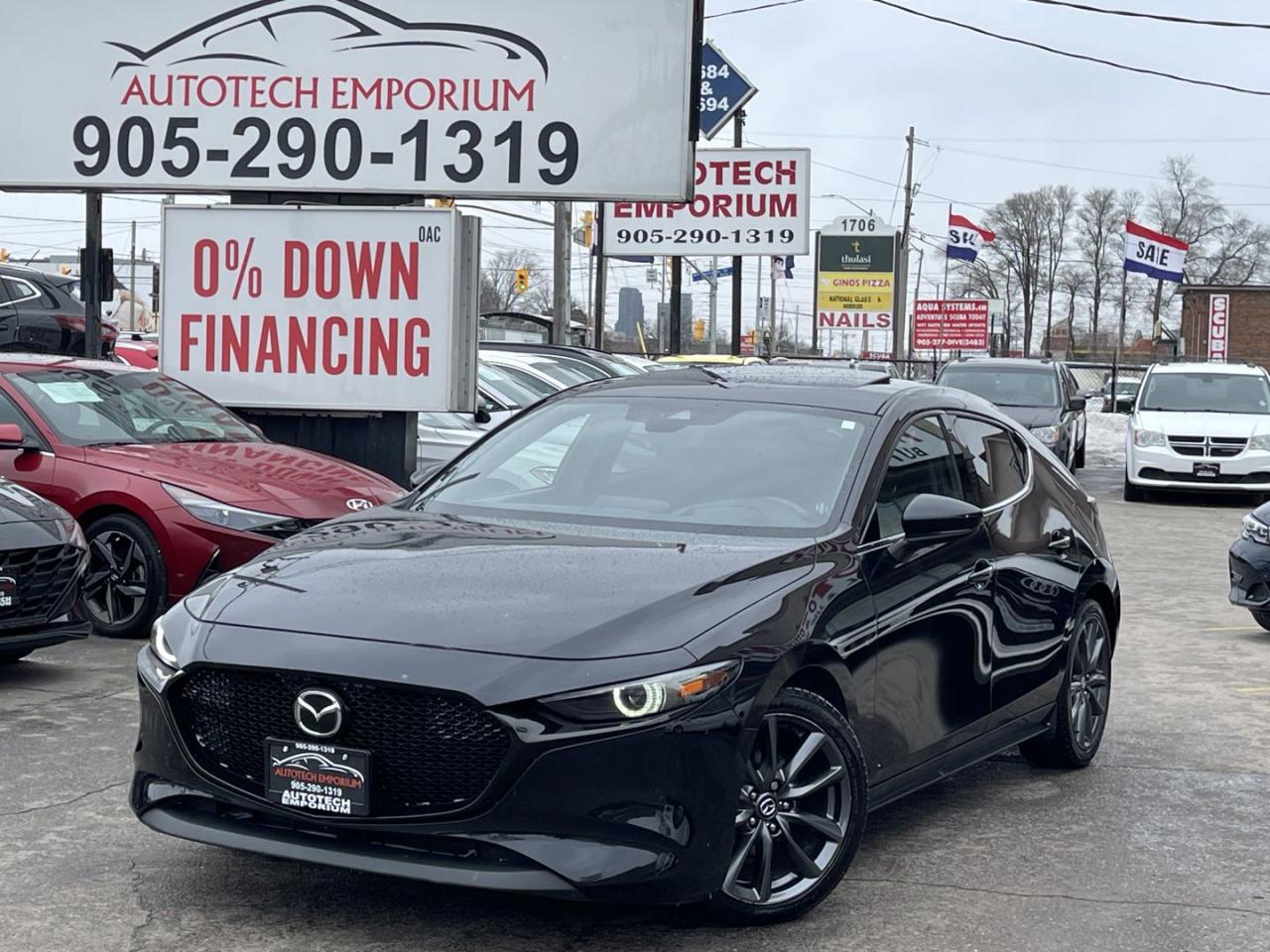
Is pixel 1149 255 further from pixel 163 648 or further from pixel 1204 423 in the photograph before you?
pixel 163 648

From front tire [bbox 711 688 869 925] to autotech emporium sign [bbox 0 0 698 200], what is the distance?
374 inches

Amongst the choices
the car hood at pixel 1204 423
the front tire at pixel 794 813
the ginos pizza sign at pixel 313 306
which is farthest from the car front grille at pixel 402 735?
the car hood at pixel 1204 423

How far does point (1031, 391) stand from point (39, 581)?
60.6 feet

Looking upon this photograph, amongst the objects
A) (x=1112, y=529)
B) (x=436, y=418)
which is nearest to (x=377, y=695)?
(x=436, y=418)

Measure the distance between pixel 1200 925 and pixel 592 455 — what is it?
2.42 metres

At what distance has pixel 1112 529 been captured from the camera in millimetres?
17766

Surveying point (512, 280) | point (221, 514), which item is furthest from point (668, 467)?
point (512, 280)

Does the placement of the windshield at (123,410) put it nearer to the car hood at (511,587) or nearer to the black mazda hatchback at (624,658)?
the black mazda hatchback at (624,658)

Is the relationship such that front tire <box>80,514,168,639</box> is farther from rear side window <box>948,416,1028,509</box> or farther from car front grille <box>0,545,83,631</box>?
rear side window <box>948,416,1028,509</box>

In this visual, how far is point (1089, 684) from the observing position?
6.96m

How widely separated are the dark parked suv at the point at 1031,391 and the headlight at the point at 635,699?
1902 centimetres

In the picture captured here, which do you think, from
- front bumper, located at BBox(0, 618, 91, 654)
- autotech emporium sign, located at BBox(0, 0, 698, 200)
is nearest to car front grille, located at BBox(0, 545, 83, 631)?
front bumper, located at BBox(0, 618, 91, 654)

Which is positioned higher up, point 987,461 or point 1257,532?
point 987,461

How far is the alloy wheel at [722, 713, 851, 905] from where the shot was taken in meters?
4.55
